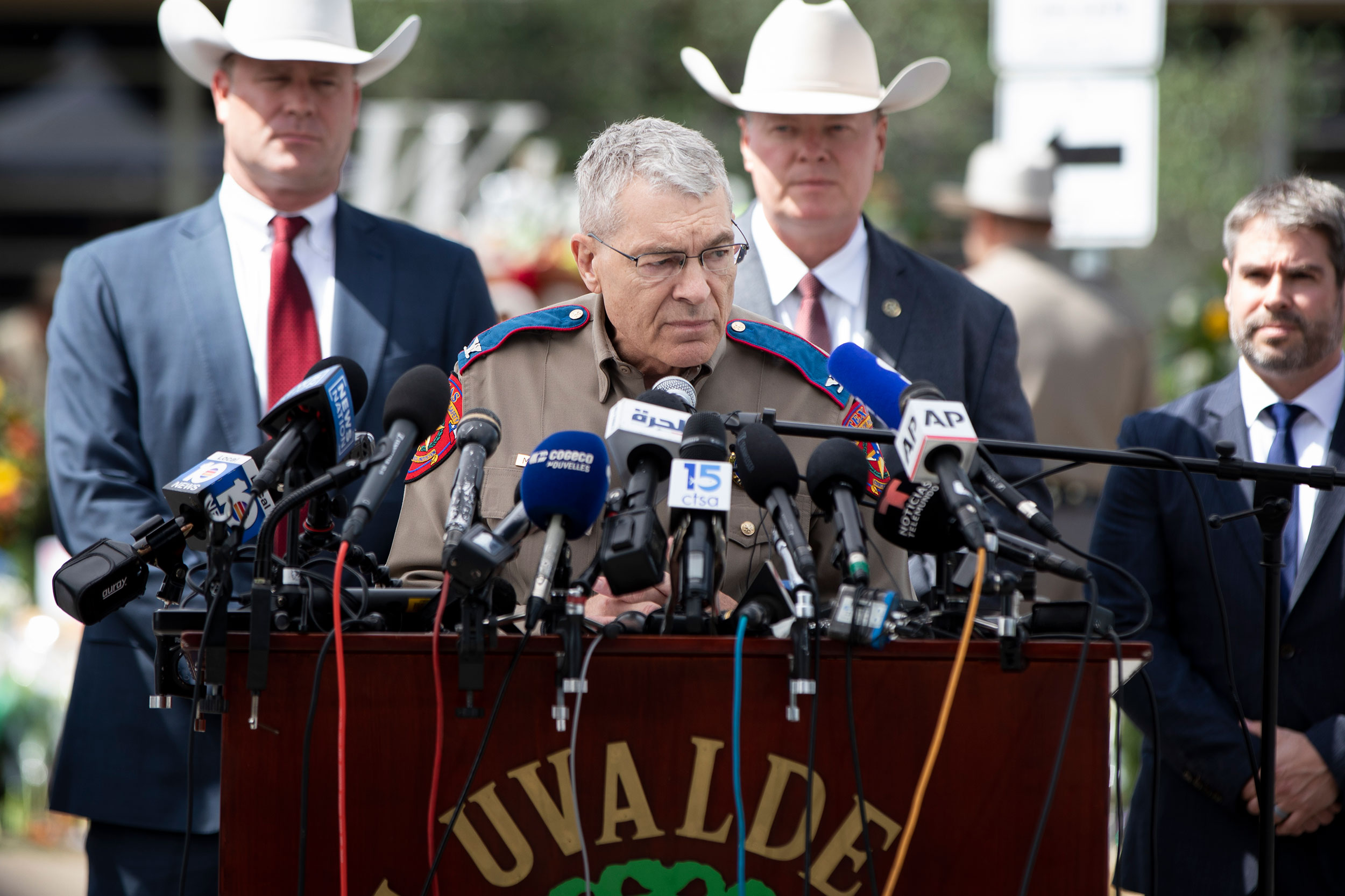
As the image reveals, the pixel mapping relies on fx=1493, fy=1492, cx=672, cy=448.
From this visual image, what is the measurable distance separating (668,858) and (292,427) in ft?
3.07

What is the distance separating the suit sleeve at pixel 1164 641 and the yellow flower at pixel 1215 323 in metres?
3.26

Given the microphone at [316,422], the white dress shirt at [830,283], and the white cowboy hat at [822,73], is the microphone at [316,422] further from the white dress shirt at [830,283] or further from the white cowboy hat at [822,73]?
the white cowboy hat at [822,73]

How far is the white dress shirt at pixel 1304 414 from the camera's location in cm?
381

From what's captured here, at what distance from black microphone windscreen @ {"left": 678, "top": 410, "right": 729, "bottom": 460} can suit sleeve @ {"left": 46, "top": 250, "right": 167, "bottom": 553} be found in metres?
1.85

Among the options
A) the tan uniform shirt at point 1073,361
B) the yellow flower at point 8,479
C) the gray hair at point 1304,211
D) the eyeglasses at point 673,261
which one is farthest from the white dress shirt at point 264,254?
the yellow flower at point 8,479

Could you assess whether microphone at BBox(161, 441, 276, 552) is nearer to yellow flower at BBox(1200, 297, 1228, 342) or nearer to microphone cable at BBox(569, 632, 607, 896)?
microphone cable at BBox(569, 632, 607, 896)

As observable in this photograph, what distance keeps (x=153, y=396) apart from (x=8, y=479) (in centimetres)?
414

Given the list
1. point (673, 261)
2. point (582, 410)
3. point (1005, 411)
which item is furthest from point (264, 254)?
point (1005, 411)

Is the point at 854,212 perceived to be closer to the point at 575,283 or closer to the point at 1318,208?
the point at 1318,208

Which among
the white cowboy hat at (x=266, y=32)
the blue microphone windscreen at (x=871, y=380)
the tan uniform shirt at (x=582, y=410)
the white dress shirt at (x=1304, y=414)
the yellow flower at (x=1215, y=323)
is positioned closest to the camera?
the blue microphone windscreen at (x=871, y=380)

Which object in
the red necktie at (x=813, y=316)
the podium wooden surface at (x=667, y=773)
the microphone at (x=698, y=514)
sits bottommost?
the podium wooden surface at (x=667, y=773)

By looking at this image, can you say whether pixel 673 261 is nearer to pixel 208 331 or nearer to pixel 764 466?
pixel 764 466

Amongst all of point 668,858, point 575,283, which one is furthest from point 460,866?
point 575,283

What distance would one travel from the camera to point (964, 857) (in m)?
2.37
